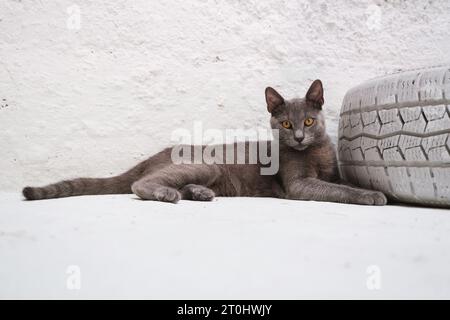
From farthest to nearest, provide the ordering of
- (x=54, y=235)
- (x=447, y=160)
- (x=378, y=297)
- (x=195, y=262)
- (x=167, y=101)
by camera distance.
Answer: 1. (x=167, y=101)
2. (x=447, y=160)
3. (x=54, y=235)
4. (x=195, y=262)
5. (x=378, y=297)

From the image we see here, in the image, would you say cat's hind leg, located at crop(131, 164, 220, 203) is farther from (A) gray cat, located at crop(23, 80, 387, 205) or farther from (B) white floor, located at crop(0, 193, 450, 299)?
(B) white floor, located at crop(0, 193, 450, 299)

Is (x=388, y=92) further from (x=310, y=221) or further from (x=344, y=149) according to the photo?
(x=310, y=221)

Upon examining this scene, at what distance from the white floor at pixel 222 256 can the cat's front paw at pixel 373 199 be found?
0.33 m

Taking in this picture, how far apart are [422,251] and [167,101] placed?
1.52 meters

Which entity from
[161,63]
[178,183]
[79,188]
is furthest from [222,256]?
[161,63]

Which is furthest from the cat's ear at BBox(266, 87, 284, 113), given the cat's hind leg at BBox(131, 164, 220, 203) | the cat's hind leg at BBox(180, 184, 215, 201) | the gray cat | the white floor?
the white floor

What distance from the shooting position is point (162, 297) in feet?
1.83

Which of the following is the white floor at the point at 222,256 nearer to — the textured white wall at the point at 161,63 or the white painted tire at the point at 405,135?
the white painted tire at the point at 405,135

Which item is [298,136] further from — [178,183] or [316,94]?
[178,183]

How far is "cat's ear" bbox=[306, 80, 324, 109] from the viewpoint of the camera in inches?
71.1

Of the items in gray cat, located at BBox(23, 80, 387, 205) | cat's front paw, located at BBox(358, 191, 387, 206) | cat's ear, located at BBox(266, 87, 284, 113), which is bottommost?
cat's front paw, located at BBox(358, 191, 387, 206)

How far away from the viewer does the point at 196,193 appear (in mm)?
1596

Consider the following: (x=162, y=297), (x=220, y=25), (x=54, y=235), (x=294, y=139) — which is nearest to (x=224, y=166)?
(x=294, y=139)

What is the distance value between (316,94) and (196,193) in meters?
0.73
